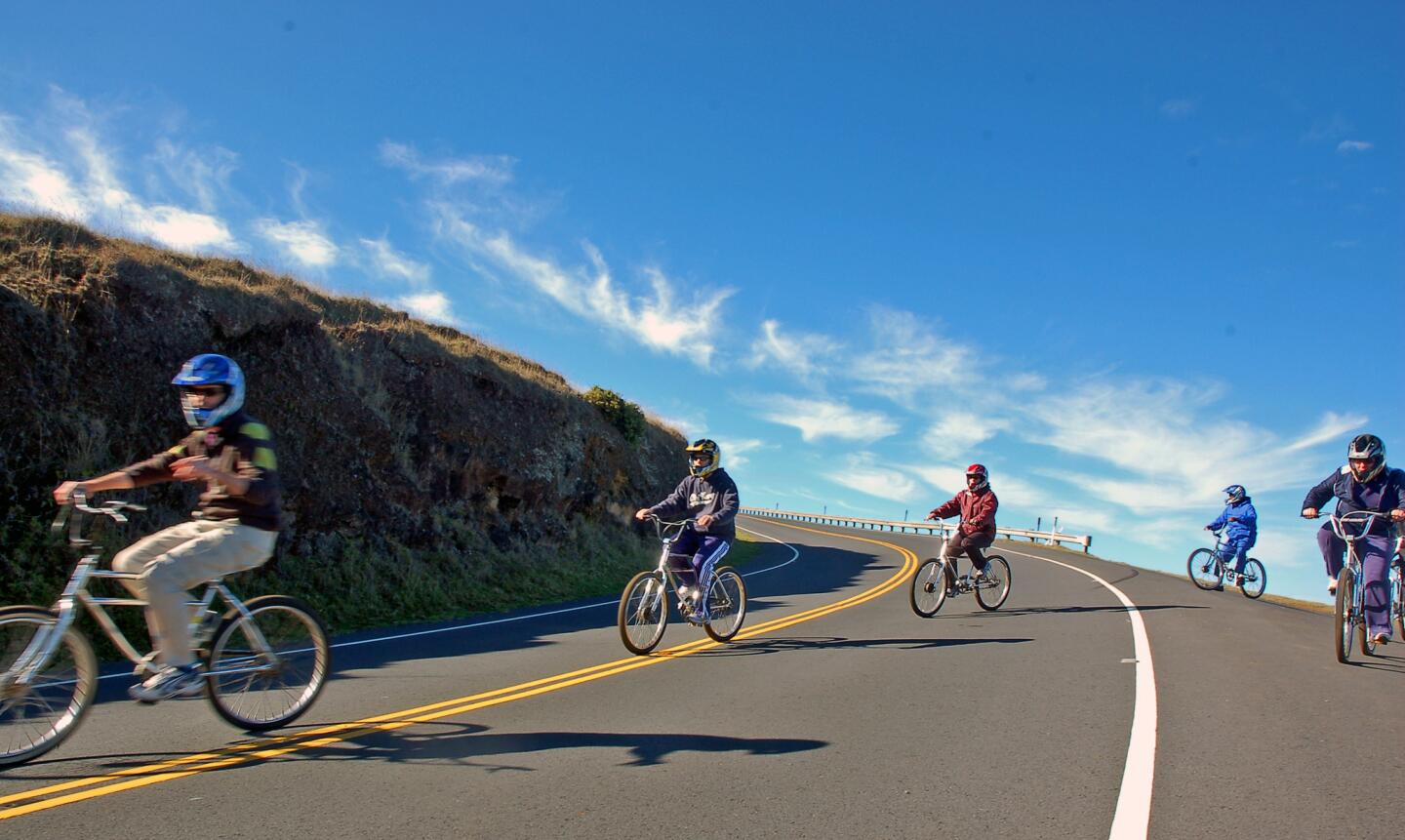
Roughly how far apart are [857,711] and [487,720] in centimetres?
268

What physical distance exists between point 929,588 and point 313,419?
35.7ft

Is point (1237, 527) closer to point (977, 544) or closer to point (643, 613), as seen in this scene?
point (977, 544)

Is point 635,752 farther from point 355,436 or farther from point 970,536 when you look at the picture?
point 355,436

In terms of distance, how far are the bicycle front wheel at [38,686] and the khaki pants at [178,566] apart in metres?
0.35

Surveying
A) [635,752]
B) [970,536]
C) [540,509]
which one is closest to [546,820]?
[635,752]

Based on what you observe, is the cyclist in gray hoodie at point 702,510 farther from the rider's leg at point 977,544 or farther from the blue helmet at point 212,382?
the blue helmet at point 212,382

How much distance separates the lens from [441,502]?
682 inches

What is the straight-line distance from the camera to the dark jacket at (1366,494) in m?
8.43

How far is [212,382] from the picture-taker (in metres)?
4.81

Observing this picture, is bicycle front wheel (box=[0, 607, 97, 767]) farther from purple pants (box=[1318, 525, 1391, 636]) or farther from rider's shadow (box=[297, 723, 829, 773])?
purple pants (box=[1318, 525, 1391, 636])

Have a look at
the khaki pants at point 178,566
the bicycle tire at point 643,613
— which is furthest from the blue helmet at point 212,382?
the bicycle tire at point 643,613

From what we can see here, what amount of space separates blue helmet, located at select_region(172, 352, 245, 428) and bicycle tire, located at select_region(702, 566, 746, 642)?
5592mm

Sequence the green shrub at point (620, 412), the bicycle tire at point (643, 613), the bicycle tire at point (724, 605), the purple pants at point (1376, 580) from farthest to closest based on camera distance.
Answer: the green shrub at point (620, 412), the bicycle tire at point (724, 605), the bicycle tire at point (643, 613), the purple pants at point (1376, 580)

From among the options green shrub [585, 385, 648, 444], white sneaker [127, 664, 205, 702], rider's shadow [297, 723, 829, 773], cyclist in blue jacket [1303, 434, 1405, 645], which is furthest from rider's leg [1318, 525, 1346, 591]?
green shrub [585, 385, 648, 444]
